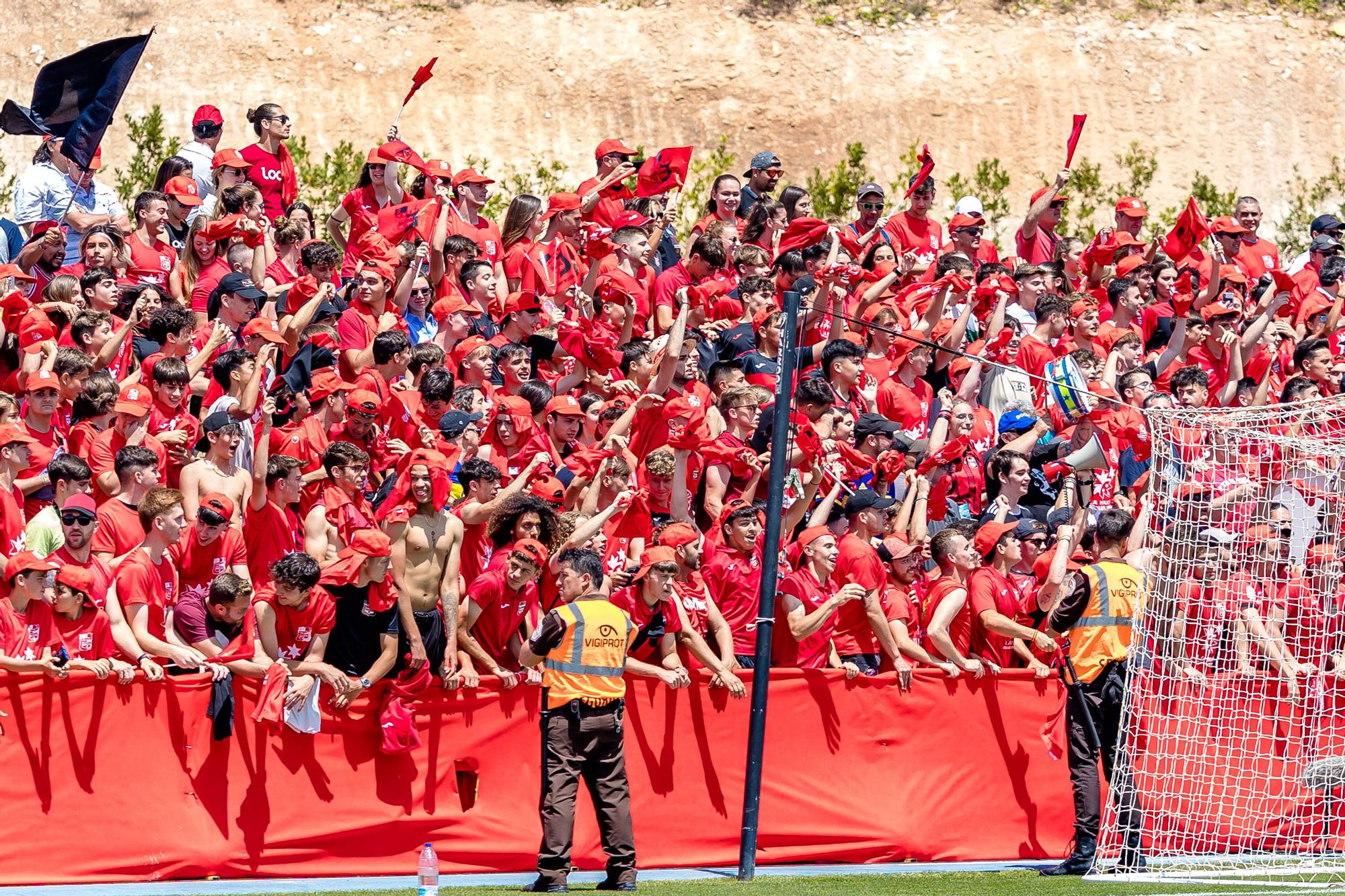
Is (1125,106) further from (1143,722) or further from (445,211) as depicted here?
(1143,722)

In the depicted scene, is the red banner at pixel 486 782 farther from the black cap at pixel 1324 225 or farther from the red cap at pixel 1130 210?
the black cap at pixel 1324 225

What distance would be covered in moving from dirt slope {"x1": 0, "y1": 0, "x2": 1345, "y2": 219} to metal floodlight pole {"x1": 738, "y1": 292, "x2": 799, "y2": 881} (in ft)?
63.7

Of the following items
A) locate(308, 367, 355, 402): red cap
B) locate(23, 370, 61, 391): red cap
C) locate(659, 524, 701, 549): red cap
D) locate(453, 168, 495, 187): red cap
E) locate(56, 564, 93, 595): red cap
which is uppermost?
locate(453, 168, 495, 187): red cap

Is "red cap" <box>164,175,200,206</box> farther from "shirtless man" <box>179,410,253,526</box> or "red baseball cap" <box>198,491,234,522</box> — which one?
"red baseball cap" <box>198,491,234,522</box>

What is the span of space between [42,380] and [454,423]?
2.68 meters

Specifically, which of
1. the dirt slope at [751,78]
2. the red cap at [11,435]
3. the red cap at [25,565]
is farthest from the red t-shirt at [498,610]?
the dirt slope at [751,78]

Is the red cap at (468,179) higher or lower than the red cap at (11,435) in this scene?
higher

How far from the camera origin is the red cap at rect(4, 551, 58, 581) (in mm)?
10422

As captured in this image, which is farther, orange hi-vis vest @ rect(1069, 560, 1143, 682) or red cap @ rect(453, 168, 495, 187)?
red cap @ rect(453, 168, 495, 187)

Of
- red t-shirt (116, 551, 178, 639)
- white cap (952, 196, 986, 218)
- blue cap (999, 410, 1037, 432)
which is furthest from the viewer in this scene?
white cap (952, 196, 986, 218)

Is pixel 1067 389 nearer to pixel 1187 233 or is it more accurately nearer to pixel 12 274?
pixel 1187 233

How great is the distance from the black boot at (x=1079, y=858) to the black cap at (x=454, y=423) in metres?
4.70

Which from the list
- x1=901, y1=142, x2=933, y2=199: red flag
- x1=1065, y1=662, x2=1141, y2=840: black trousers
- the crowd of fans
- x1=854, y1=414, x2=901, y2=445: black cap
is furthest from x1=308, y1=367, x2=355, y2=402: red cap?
x1=901, y1=142, x2=933, y2=199: red flag

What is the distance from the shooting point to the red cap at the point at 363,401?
517 inches
